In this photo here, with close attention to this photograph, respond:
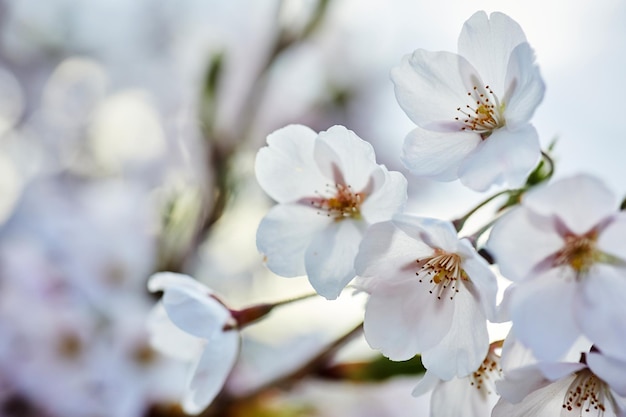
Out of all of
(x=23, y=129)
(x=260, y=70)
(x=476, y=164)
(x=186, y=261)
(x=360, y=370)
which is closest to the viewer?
(x=476, y=164)

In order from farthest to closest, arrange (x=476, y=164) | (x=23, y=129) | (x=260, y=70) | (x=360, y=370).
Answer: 1. (x=23, y=129)
2. (x=260, y=70)
3. (x=360, y=370)
4. (x=476, y=164)

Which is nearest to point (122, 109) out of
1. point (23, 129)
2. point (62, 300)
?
point (23, 129)

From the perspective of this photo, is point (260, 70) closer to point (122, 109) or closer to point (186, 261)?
point (186, 261)

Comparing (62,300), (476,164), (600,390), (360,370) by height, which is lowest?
(62,300)

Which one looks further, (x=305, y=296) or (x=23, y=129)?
(x=23, y=129)

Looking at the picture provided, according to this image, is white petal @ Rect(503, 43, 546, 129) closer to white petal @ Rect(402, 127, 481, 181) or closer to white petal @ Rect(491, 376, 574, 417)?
white petal @ Rect(402, 127, 481, 181)

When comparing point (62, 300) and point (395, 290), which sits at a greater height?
point (395, 290)
